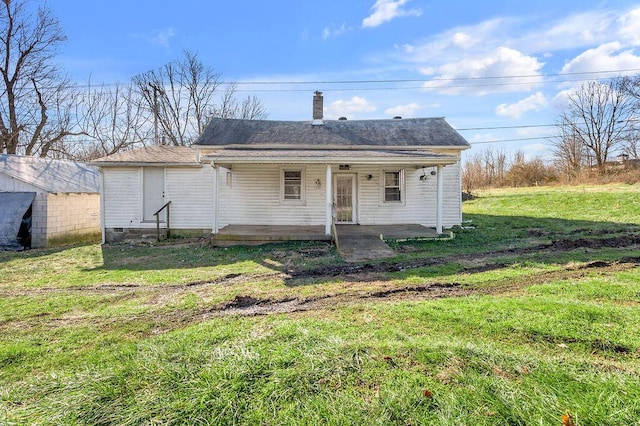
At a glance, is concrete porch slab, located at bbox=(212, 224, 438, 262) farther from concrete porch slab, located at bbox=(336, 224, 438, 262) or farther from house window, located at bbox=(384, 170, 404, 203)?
house window, located at bbox=(384, 170, 404, 203)

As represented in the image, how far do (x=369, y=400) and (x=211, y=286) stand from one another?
413 cm

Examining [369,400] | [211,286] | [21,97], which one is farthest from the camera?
[21,97]

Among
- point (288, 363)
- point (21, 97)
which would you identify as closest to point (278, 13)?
point (288, 363)

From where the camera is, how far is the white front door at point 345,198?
466 inches

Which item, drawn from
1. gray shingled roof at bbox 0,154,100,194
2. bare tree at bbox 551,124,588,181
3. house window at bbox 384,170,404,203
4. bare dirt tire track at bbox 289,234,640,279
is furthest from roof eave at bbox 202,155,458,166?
bare tree at bbox 551,124,588,181

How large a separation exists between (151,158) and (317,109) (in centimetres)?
685

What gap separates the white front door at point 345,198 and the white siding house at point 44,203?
1023 cm

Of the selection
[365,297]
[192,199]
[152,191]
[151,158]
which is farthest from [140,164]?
[365,297]

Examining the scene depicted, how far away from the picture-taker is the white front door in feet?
38.8

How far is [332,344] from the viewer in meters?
2.95

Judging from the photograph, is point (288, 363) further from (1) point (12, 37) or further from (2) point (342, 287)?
(1) point (12, 37)

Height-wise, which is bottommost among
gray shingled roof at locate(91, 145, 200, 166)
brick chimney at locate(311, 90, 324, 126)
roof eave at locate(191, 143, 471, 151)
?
gray shingled roof at locate(91, 145, 200, 166)

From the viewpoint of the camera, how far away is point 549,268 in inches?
236

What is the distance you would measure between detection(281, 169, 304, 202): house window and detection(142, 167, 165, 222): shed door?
4428mm
